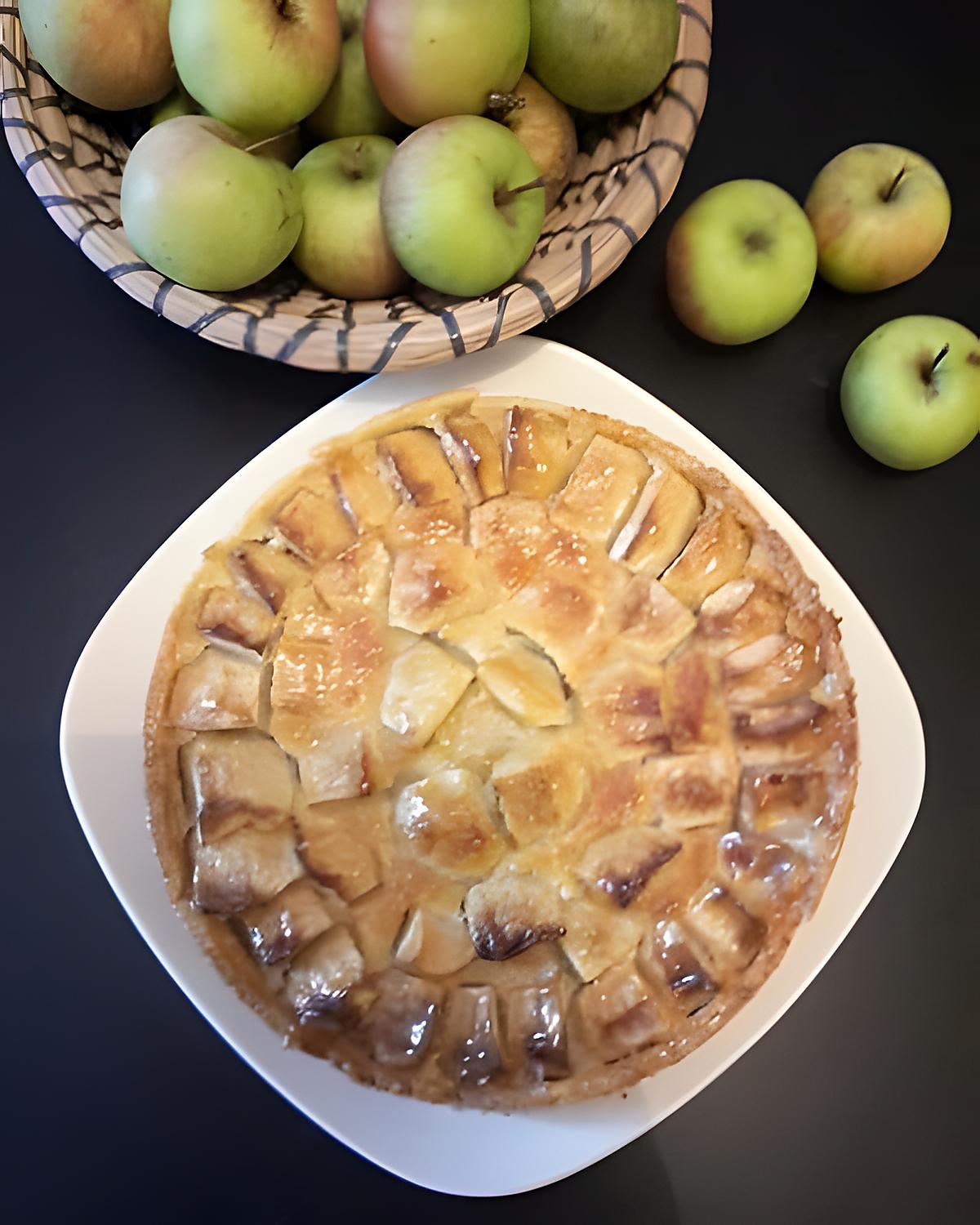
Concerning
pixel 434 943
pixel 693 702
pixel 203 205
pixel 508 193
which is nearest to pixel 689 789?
pixel 693 702

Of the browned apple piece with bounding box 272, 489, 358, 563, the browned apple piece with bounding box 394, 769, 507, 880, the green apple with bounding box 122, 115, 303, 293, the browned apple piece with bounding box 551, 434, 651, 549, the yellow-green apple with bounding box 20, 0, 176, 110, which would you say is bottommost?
the browned apple piece with bounding box 394, 769, 507, 880

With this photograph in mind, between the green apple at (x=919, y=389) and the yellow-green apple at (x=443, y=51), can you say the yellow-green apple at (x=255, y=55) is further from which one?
the green apple at (x=919, y=389)

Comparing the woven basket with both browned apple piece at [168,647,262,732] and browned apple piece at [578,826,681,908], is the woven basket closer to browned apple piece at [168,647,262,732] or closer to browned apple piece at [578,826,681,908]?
browned apple piece at [168,647,262,732]

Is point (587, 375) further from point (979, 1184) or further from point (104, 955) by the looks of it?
point (979, 1184)

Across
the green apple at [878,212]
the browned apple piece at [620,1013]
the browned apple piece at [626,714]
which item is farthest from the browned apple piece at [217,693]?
the green apple at [878,212]

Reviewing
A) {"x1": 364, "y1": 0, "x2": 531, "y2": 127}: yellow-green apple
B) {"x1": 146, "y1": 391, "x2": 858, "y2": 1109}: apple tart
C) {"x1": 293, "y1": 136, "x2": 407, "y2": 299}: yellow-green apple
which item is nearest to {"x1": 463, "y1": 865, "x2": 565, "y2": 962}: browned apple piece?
{"x1": 146, "y1": 391, "x2": 858, "y2": 1109}: apple tart

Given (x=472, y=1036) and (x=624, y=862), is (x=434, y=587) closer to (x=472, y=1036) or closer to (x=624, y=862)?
(x=624, y=862)
